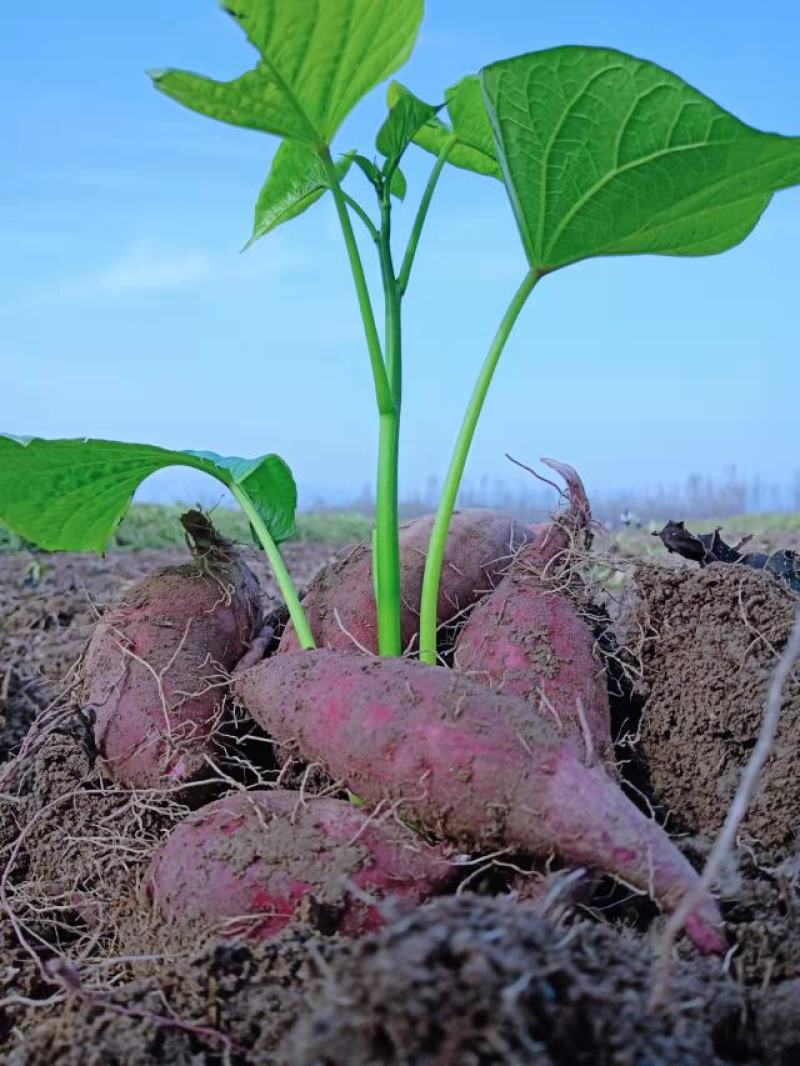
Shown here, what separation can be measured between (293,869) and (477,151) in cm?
125

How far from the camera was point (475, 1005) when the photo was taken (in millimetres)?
791

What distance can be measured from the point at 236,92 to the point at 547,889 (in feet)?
3.65

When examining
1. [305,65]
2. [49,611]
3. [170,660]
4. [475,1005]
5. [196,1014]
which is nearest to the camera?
[475,1005]

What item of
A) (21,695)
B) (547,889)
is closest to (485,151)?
(547,889)

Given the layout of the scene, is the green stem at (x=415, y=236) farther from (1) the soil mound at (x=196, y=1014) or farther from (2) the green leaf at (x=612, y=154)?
(1) the soil mound at (x=196, y=1014)

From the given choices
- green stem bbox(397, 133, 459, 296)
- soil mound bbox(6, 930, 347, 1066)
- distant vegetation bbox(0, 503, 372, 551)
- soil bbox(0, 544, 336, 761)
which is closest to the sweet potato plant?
green stem bbox(397, 133, 459, 296)

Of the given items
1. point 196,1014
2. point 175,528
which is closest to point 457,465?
point 196,1014

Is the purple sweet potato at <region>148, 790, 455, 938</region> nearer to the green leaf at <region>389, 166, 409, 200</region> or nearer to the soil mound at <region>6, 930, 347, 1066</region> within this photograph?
the soil mound at <region>6, 930, 347, 1066</region>

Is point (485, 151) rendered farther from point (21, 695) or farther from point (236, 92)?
point (21, 695)

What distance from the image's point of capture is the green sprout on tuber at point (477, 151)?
54.3 inches

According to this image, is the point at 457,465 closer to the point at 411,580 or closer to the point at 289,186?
the point at 411,580

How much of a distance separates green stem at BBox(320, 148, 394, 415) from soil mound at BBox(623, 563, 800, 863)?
0.57 meters

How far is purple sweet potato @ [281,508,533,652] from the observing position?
1745 mm

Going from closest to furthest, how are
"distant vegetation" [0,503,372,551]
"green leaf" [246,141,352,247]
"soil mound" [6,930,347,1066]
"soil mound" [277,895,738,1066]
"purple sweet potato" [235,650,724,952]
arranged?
"soil mound" [277,895,738,1066] → "soil mound" [6,930,347,1066] → "purple sweet potato" [235,650,724,952] → "green leaf" [246,141,352,247] → "distant vegetation" [0,503,372,551]
